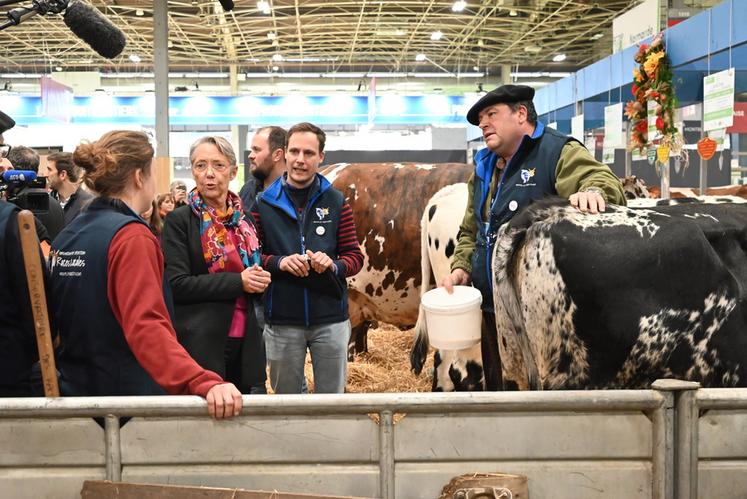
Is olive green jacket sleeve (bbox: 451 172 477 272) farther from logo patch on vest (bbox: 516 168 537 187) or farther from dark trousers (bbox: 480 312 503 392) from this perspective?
logo patch on vest (bbox: 516 168 537 187)

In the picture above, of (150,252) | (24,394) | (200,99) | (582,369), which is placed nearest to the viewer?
(150,252)

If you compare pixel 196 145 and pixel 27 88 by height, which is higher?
pixel 27 88

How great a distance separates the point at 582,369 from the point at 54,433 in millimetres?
1453

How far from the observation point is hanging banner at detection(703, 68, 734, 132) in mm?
5955

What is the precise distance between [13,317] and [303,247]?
4.23ft

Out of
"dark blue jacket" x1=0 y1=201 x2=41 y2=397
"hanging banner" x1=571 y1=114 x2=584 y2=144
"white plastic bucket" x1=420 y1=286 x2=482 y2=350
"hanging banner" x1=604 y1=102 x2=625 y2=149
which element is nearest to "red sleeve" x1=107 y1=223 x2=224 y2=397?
"dark blue jacket" x1=0 y1=201 x2=41 y2=397

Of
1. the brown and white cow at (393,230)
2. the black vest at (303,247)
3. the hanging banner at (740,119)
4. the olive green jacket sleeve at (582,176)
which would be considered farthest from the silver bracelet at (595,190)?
the hanging banner at (740,119)

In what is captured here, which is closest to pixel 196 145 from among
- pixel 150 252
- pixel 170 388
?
pixel 150 252

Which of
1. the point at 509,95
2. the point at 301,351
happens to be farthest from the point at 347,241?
the point at 509,95

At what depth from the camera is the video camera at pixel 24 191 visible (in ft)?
8.50

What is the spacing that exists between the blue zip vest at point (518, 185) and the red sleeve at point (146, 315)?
4.67 ft

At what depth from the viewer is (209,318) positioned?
2.73 m

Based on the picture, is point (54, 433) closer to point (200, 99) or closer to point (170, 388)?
point (170, 388)

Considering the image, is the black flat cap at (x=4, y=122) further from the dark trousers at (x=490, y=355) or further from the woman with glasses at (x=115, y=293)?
the dark trousers at (x=490, y=355)
